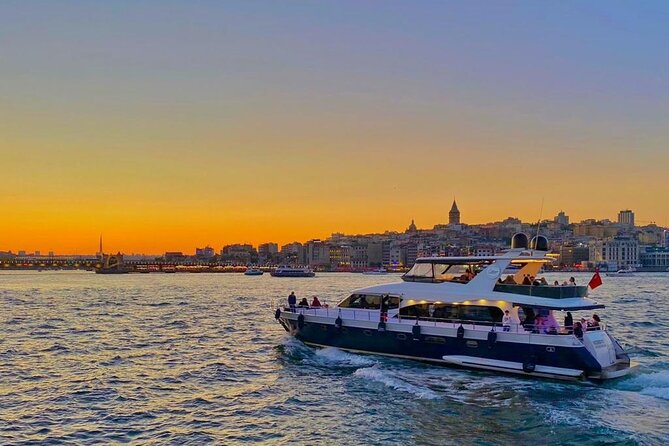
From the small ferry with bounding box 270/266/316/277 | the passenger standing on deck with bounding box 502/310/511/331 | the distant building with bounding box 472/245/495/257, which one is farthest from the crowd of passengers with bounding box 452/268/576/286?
the small ferry with bounding box 270/266/316/277

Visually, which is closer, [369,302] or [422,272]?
[422,272]

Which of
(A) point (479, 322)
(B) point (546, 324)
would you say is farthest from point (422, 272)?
(B) point (546, 324)

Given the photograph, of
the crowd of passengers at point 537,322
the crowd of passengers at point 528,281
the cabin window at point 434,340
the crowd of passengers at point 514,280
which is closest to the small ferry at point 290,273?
the crowd of passengers at point 514,280

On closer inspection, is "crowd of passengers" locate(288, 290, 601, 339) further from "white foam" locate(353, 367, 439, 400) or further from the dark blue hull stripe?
"white foam" locate(353, 367, 439, 400)

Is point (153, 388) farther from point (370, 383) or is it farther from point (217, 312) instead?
point (217, 312)

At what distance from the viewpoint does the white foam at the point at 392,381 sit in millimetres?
19812

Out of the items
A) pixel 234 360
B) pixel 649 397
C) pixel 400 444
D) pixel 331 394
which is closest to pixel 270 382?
pixel 331 394

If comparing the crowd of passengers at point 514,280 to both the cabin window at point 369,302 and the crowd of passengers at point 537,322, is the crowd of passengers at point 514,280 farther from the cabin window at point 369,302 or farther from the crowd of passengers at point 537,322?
the cabin window at point 369,302

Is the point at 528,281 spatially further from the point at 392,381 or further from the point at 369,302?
the point at 392,381

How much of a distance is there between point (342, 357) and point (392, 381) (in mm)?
4867

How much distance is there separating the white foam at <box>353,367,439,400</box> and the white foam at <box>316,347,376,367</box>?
4.16 ft

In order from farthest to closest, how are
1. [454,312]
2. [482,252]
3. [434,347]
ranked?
[482,252] → [454,312] → [434,347]

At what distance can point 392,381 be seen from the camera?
2144 cm

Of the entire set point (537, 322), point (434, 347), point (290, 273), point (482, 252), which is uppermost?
point (482, 252)
